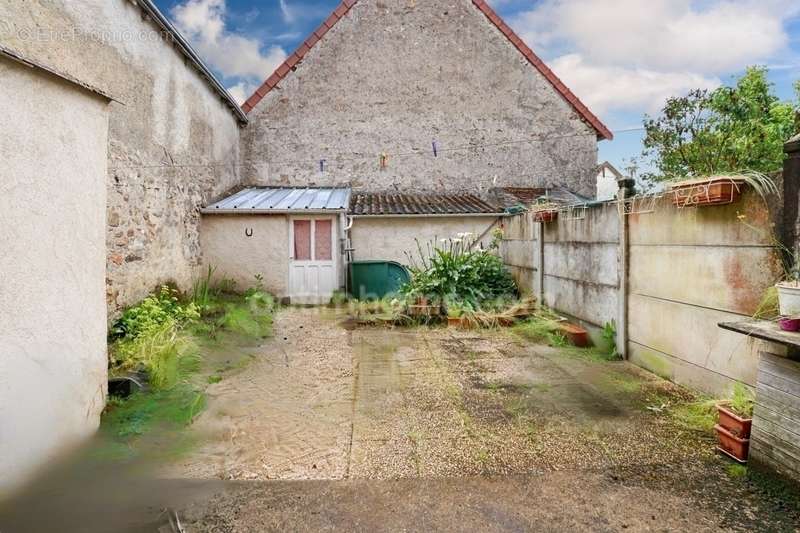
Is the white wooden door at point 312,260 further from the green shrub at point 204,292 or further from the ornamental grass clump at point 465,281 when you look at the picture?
the ornamental grass clump at point 465,281

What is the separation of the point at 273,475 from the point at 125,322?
13.4ft

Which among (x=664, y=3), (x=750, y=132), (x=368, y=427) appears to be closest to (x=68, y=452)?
(x=368, y=427)

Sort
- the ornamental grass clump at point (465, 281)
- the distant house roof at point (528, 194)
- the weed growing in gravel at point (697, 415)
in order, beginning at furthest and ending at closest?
the distant house roof at point (528, 194), the ornamental grass clump at point (465, 281), the weed growing in gravel at point (697, 415)

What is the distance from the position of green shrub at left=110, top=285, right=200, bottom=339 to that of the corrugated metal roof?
280cm

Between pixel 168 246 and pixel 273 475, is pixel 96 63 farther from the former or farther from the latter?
pixel 273 475

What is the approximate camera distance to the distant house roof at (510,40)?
12.3 m

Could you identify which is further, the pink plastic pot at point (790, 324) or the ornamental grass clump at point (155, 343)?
the ornamental grass clump at point (155, 343)

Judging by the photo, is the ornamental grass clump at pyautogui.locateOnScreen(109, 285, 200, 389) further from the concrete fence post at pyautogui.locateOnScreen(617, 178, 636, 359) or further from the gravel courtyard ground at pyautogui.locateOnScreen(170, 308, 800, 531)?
the concrete fence post at pyautogui.locateOnScreen(617, 178, 636, 359)

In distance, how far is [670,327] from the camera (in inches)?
169

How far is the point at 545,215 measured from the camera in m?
6.98

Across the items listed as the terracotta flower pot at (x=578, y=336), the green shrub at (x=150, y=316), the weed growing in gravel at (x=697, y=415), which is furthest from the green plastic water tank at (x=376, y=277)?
the weed growing in gravel at (x=697, y=415)

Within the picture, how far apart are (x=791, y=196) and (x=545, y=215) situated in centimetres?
398

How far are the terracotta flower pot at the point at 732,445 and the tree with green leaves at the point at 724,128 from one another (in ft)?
26.8

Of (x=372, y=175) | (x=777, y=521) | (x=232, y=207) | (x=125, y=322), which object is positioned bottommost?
(x=777, y=521)
